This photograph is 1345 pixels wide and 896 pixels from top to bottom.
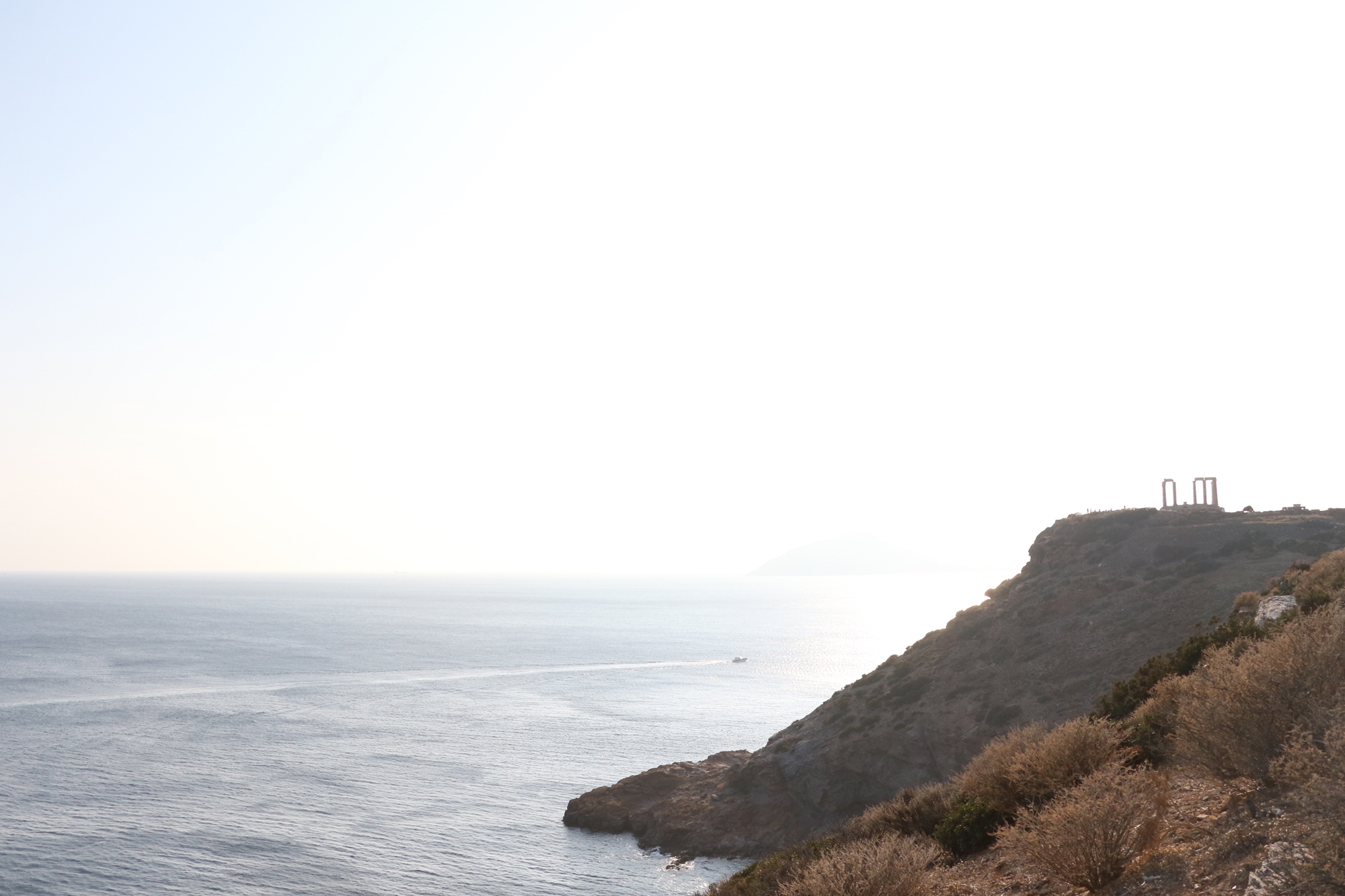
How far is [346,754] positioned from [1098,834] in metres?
72.1

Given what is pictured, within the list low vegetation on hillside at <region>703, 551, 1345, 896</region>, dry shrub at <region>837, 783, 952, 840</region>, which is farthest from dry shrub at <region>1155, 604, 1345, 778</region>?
dry shrub at <region>837, 783, 952, 840</region>

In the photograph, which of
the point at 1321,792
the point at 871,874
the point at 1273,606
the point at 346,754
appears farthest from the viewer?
the point at 346,754

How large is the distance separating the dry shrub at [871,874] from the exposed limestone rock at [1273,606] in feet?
54.9

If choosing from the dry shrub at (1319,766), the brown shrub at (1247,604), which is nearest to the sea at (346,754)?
the brown shrub at (1247,604)

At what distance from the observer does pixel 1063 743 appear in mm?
14438

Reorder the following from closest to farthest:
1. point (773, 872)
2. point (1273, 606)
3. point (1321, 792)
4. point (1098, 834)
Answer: point (1321, 792), point (1098, 834), point (773, 872), point (1273, 606)

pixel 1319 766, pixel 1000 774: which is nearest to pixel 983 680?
pixel 1000 774

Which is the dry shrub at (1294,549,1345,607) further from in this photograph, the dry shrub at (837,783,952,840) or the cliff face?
the cliff face

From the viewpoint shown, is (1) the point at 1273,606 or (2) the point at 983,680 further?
(2) the point at 983,680

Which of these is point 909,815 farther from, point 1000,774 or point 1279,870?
point 1279,870

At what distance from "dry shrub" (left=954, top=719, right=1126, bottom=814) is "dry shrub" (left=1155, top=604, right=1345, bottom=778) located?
2.28m

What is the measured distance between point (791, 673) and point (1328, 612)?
12208cm

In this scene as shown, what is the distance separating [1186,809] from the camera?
11914 millimetres

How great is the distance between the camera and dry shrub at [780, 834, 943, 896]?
10945mm
